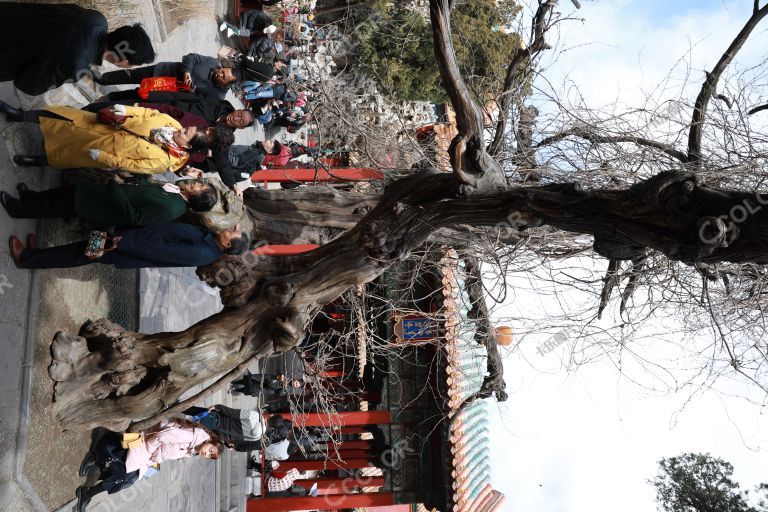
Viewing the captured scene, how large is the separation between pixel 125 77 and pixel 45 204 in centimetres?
227

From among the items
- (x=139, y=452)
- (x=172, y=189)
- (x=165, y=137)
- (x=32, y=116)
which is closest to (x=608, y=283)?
(x=172, y=189)

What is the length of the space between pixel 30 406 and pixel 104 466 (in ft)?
3.79

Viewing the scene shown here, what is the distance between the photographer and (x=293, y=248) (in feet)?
35.2

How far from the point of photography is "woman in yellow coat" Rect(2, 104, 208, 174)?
185 inches

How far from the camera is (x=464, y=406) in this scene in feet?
26.9

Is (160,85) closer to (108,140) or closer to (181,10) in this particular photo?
(108,140)

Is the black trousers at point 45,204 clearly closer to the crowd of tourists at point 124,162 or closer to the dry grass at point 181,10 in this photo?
the crowd of tourists at point 124,162

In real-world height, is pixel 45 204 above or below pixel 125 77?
below

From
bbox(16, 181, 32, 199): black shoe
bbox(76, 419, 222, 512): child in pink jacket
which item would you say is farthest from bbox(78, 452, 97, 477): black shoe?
bbox(16, 181, 32, 199): black shoe

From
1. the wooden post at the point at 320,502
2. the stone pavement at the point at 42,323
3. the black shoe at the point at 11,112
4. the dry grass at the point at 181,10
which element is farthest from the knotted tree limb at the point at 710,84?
the wooden post at the point at 320,502

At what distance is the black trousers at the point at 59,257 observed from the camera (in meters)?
4.59

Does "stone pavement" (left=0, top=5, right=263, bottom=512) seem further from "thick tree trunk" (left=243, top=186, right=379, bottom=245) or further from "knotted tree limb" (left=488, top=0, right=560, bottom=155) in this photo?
"knotted tree limb" (left=488, top=0, right=560, bottom=155)

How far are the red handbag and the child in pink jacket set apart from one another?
3.45 m

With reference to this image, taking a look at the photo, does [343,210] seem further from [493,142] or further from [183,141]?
[493,142]
